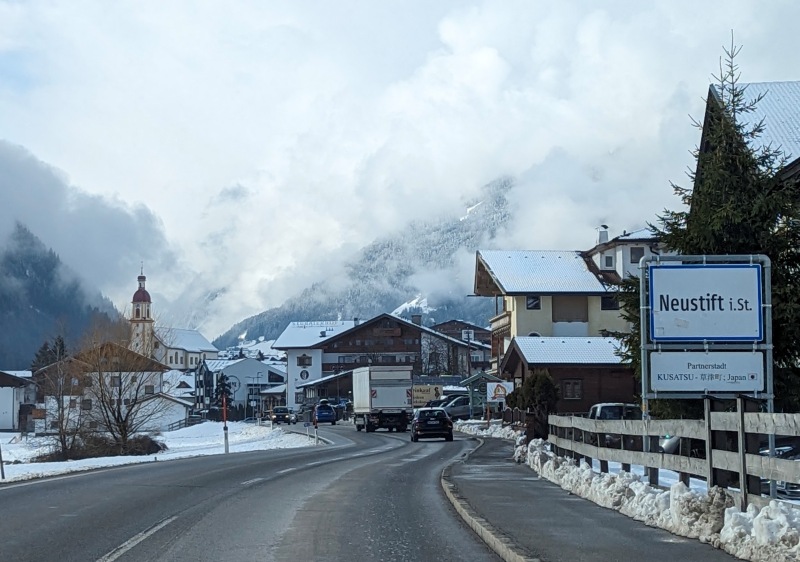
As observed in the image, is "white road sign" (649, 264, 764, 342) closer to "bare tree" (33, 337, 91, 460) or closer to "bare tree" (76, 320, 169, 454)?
"bare tree" (33, 337, 91, 460)

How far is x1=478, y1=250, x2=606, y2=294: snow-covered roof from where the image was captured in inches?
2685

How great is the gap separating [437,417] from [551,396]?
735 cm

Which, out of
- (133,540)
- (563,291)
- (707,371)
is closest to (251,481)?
(133,540)

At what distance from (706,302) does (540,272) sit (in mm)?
55719

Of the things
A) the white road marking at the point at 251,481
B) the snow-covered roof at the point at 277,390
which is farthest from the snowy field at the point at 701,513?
the snow-covered roof at the point at 277,390

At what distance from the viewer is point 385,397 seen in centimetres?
5938

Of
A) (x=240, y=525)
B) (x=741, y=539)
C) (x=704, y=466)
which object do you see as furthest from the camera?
(x=240, y=525)

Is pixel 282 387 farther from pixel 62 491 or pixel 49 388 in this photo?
pixel 62 491

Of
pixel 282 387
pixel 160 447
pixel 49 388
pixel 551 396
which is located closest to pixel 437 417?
pixel 551 396

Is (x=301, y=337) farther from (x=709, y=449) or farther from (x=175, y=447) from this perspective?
(x=709, y=449)

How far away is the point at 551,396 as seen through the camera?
4047 centimetres

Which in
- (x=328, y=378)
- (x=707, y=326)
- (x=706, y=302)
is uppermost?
(x=706, y=302)

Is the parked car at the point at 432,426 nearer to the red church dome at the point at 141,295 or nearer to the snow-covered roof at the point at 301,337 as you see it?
the snow-covered roof at the point at 301,337

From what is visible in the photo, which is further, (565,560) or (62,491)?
(62,491)
